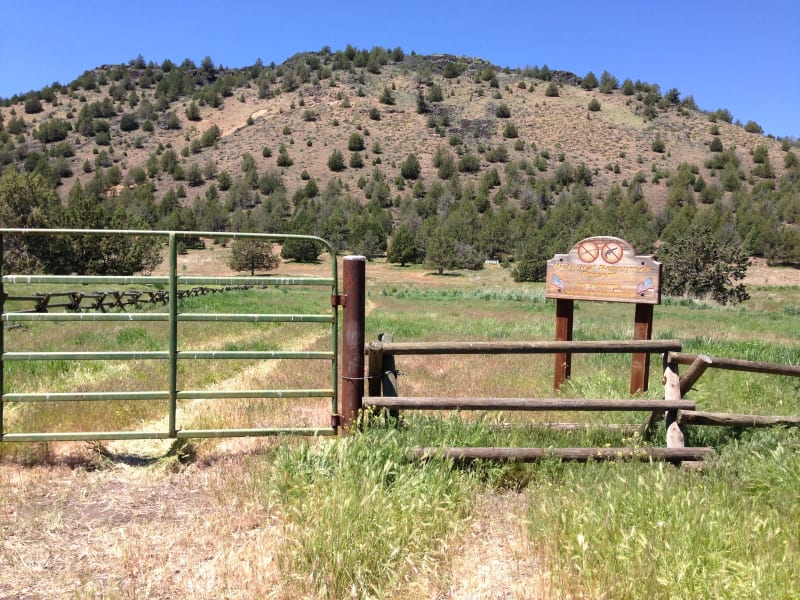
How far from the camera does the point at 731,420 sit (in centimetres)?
506

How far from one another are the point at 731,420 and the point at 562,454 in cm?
152

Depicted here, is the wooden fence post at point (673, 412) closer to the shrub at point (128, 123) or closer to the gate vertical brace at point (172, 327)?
the gate vertical brace at point (172, 327)

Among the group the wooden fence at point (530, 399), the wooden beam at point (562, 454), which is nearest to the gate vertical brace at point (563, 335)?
the wooden fence at point (530, 399)

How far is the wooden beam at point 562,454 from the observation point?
4.73 m

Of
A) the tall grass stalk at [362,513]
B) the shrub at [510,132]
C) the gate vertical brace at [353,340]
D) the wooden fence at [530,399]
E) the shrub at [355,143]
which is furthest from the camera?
the shrub at [510,132]

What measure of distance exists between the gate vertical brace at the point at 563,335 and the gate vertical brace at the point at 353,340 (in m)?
4.39

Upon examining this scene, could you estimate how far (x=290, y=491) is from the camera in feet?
13.6

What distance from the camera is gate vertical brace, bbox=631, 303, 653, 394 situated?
26.6ft

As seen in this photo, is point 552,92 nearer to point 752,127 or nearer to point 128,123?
point 752,127

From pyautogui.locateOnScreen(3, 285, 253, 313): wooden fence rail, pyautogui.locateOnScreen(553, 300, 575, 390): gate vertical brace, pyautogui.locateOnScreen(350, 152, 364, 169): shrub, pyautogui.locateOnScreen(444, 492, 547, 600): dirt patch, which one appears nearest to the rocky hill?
pyautogui.locateOnScreen(350, 152, 364, 169): shrub

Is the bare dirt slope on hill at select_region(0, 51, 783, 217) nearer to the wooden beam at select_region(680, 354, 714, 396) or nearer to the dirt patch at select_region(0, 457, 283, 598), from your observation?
the wooden beam at select_region(680, 354, 714, 396)

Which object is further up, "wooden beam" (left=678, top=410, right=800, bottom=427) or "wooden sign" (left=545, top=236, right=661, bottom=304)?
"wooden sign" (left=545, top=236, right=661, bottom=304)

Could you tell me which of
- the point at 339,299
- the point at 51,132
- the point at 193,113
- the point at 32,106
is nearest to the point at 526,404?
the point at 339,299

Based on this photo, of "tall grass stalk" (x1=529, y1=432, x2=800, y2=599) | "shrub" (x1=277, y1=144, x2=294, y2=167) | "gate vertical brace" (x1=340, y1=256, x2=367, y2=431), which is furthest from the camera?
"shrub" (x1=277, y1=144, x2=294, y2=167)
